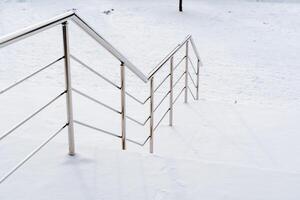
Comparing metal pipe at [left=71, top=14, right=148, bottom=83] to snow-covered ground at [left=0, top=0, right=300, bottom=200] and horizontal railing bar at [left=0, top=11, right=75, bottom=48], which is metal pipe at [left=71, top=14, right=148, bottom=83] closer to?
horizontal railing bar at [left=0, top=11, right=75, bottom=48]

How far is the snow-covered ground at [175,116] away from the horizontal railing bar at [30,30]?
0.81 metres

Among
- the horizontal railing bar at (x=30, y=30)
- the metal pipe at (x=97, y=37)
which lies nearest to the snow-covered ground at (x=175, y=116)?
the metal pipe at (x=97, y=37)

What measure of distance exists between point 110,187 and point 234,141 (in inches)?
83.9

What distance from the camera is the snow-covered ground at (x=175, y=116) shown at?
8.43ft

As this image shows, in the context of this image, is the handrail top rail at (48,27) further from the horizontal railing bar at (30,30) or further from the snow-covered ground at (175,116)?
the snow-covered ground at (175,116)

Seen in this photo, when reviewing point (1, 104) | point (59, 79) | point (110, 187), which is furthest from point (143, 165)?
point (59, 79)

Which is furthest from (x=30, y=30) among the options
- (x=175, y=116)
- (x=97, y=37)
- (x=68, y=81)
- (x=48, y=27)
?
(x=175, y=116)

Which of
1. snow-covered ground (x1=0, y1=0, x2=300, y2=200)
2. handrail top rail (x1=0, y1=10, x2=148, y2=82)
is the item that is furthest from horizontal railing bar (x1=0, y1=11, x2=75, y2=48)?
snow-covered ground (x1=0, y1=0, x2=300, y2=200)

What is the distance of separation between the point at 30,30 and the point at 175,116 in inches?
125

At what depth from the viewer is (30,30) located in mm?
2102

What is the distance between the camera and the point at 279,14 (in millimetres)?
13234

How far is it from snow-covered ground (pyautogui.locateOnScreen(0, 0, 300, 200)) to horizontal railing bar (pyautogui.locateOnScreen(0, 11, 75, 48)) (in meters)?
0.81

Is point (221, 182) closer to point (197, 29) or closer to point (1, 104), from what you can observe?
point (1, 104)

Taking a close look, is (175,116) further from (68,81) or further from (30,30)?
(30,30)
